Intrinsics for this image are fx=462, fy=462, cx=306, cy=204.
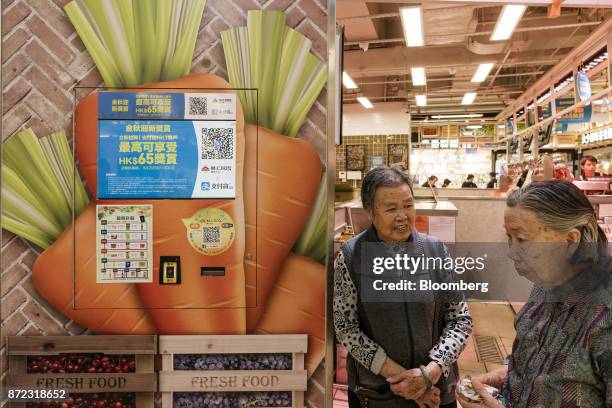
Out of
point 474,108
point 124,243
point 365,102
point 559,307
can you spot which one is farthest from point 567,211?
point 474,108

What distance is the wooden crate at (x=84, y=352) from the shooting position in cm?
208

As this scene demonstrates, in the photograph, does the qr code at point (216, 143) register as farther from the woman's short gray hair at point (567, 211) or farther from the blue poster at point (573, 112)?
the blue poster at point (573, 112)

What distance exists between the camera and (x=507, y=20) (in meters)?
4.53

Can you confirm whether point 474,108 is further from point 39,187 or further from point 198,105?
point 39,187

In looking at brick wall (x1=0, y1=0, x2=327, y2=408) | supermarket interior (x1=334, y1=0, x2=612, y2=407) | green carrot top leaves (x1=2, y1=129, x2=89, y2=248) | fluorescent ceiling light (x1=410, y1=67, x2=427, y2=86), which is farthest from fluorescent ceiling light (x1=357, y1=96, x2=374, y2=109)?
green carrot top leaves (x1=2, y1=129, x2=89, y2=248)

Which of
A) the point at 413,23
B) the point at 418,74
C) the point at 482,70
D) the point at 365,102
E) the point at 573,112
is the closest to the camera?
the point at 413,23

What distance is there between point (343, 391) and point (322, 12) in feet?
6.64

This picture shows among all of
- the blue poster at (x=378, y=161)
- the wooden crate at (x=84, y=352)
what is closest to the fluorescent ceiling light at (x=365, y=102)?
the blue poster at (x=378, y=161)

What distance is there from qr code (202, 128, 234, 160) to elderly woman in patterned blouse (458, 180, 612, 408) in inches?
46.6

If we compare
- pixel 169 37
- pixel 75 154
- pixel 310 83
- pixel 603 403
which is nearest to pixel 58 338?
pixel 75 154

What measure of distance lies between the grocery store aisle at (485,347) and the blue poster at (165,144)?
1.37 metres

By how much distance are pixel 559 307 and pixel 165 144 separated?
1649 mm

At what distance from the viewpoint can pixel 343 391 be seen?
2.65 m

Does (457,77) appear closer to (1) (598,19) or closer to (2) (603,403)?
(1) (598,19)
